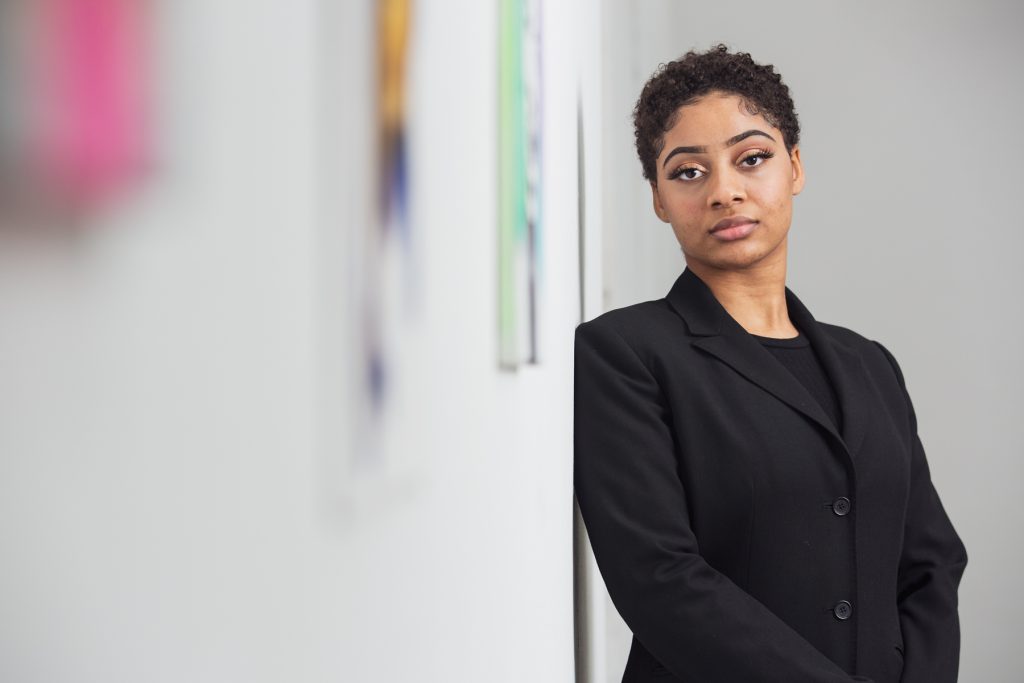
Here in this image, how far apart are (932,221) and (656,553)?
88.3 inches

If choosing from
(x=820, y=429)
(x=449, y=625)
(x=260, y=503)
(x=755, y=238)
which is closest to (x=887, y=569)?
(x=820, y=429)

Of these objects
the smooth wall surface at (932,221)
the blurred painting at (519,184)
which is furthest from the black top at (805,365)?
the smooth wall surface at (932,221)

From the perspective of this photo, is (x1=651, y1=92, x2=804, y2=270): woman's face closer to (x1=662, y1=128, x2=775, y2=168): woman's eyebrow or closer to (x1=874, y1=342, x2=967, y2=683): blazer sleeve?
(x1=662, y1=128, x2=775, y2=168): woman's eyebrow

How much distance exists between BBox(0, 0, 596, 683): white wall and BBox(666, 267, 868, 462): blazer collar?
858 mm

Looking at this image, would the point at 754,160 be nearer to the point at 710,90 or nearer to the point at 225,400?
the point at 710,90

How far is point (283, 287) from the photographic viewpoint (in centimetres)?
27

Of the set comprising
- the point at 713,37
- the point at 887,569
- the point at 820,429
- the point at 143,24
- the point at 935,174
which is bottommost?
the point at 887,569

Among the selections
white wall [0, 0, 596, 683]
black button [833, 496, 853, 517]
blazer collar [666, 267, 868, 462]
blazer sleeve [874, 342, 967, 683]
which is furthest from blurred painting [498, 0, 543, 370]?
blazer sleeve [874, 342, 967, 683]

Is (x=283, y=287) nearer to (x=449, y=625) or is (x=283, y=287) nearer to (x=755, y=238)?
(x=449, y=625)

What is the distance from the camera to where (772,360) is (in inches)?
50.1

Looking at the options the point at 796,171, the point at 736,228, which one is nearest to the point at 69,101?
the point at 736,228

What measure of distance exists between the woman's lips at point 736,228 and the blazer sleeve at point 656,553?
240 mm

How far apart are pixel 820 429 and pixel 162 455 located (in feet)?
3.74

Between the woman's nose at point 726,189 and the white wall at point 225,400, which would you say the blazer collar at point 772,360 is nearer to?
the woman's nose at point 726,189
